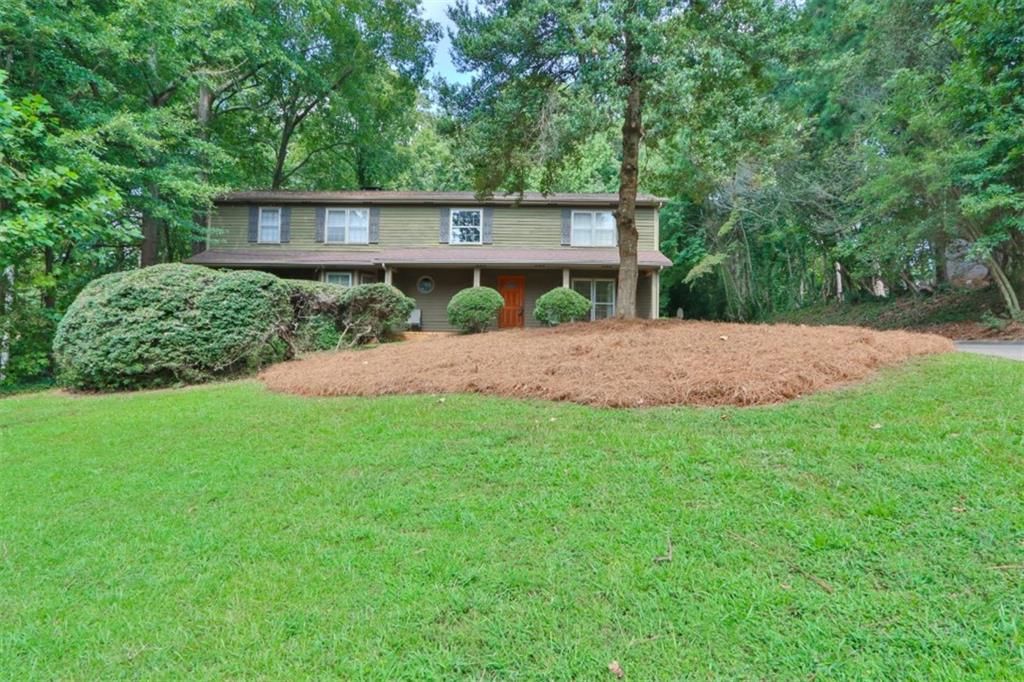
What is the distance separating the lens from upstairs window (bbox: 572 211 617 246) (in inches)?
636

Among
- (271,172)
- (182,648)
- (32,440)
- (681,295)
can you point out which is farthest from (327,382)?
(681,295)

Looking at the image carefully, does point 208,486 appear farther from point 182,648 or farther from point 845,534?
point 845,534

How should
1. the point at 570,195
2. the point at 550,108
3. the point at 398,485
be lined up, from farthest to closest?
the point at 570,195
the point at 550,108
the point at 398,485

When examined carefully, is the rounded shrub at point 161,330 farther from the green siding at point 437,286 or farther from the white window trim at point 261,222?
the white window trim at point 261,222

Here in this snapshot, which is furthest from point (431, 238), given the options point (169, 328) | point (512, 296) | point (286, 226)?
point (169, 328)

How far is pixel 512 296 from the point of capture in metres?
16.7

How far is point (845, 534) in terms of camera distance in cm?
243

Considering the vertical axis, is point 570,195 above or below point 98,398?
above

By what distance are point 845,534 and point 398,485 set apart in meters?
2.55

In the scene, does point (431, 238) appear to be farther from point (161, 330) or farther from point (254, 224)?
point (161, 330)

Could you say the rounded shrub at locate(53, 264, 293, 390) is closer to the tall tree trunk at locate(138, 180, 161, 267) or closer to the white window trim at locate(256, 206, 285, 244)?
the tall tree trunk at locate(138, 180, 161, 267)

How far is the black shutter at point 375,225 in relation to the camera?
16.5m

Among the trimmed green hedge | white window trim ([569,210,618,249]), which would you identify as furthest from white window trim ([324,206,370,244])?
the trimmed green hedge

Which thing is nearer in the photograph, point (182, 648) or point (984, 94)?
point (182, 648)
